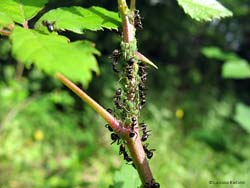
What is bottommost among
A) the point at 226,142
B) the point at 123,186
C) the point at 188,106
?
the point at 123,186

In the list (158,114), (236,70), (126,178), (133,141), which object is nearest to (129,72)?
(133,141)

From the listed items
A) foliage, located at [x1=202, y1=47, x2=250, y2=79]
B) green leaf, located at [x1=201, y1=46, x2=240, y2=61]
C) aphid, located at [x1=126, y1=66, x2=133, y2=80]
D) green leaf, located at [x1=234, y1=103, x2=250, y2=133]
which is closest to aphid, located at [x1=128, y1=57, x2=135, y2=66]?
aphid, located at [x1=126, y1=66, x2=133, y2=80]

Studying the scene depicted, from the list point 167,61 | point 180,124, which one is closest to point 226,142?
point 180,124

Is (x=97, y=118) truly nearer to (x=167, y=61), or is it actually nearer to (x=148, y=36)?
(x=148, y=36)

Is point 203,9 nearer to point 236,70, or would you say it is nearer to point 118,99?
point 118,99

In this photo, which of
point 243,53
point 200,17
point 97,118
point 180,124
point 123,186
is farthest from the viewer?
point 243,53

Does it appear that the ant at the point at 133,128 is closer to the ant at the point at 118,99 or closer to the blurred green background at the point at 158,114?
the ant at the point at 118,99

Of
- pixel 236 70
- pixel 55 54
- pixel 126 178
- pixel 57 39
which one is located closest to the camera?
pixel 55 54
